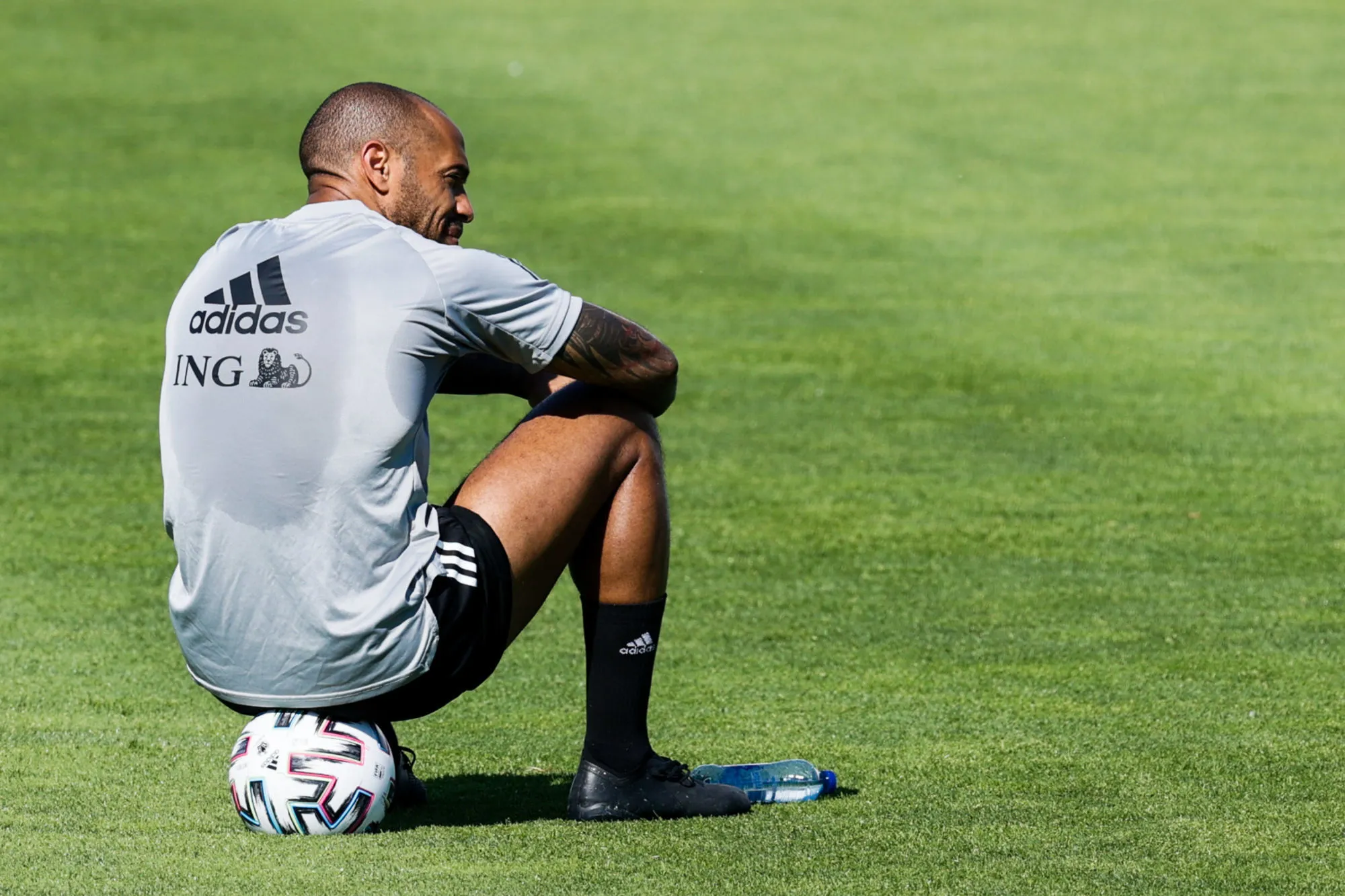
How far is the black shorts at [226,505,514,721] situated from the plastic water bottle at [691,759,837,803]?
22.9 inches

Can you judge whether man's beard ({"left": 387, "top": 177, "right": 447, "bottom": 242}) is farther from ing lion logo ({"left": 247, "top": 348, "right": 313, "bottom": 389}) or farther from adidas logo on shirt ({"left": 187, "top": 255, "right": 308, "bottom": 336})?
ing lion logo ({"left": 247, "top": 348, "right": 313, "bottom": 389})

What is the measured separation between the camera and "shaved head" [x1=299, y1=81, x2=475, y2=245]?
4070 mm

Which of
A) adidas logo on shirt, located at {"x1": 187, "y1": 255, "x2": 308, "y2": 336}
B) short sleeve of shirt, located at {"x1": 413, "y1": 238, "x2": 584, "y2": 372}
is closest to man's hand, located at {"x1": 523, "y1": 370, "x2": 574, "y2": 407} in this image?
short sleeve of shirt, located at {"x1": 413, "y1": 238, "x2": 584, "y2": 372}

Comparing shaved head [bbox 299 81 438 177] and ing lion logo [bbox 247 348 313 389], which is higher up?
shaved head [bbox 299 81 438 177]

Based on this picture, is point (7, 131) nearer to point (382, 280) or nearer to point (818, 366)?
point (818, 366)

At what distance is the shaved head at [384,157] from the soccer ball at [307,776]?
1.04 meters

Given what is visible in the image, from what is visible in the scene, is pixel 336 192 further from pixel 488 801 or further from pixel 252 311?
pixel 488 801

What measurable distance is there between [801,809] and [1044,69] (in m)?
15.5

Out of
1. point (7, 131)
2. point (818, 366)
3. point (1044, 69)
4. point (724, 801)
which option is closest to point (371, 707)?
point (724, 801)

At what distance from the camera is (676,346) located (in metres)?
11.1

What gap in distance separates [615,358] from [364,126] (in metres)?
0.71

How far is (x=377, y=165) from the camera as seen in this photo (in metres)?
4.07

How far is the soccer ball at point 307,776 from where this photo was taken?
3.79 m

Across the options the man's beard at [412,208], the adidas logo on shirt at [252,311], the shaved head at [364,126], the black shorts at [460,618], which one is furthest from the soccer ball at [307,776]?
the shaved head at [364,126]
